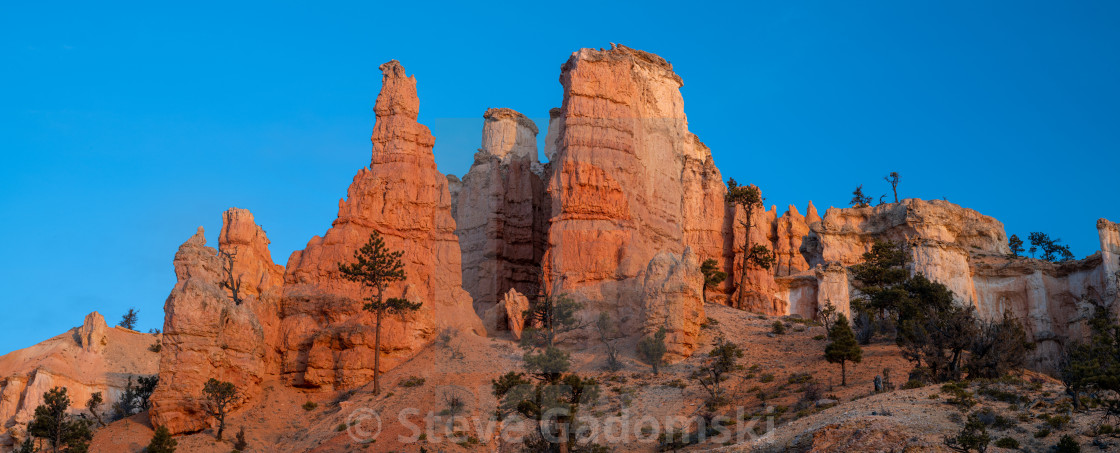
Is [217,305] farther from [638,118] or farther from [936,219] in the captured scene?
[936,219]

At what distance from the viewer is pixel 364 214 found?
A: 7062cm

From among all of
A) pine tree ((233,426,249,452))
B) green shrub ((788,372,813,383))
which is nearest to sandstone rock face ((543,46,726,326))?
green shrub ((788,372,813,383))

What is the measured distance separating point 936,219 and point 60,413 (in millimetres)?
67568

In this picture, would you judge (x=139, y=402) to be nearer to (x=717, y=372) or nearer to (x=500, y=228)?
(x=500, y=228)

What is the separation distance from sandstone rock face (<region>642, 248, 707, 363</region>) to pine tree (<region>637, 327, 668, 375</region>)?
0.74 metres

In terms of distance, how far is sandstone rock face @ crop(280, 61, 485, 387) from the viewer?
65250mm

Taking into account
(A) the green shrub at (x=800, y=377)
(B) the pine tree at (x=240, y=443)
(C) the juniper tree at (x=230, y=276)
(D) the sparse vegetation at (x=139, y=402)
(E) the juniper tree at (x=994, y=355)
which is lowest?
(B) the pine tree at (x=240, y=443)

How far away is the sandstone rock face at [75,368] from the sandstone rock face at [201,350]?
59.8 feet

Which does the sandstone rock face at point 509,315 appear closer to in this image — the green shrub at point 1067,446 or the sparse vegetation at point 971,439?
the sparse vegetation at point 971,439

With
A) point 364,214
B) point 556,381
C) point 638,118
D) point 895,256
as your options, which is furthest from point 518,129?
point 556,381

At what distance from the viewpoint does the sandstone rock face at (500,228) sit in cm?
8331

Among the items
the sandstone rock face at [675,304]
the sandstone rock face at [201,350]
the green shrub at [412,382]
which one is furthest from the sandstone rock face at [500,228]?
the sandstone rock face at [201,350]

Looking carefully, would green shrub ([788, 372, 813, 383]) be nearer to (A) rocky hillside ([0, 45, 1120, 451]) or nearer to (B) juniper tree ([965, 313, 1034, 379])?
(A) rocky hillside ([0, 45, 1120, 451])

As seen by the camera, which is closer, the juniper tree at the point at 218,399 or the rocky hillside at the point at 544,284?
the juniper tree at the point at 218,399
